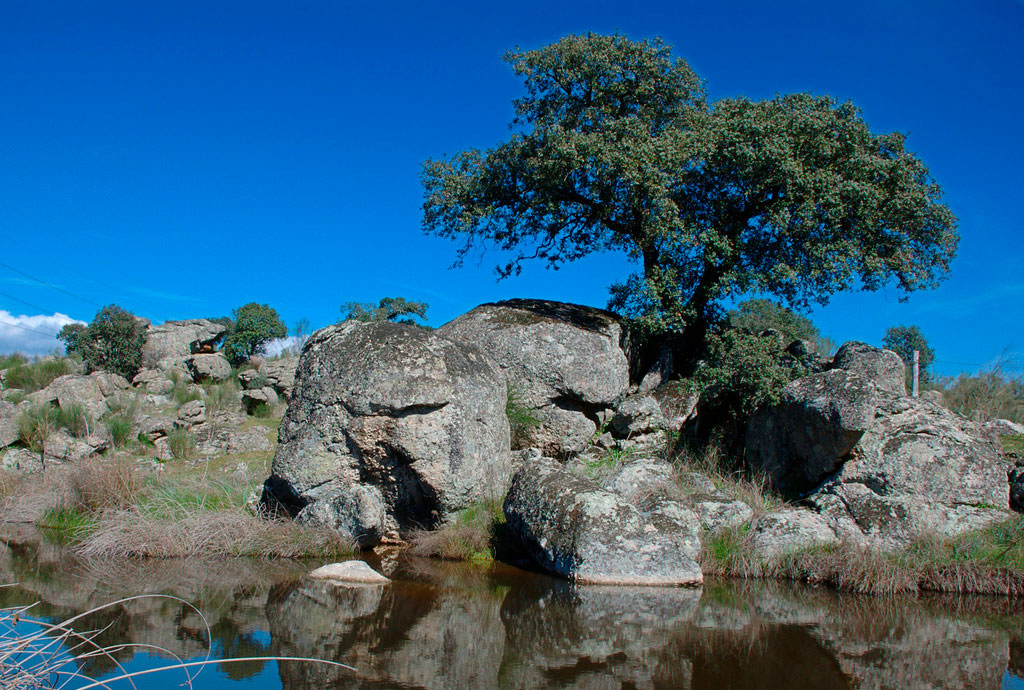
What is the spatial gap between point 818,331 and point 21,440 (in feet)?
94.4

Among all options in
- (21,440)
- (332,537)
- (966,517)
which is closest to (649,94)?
(966,517)

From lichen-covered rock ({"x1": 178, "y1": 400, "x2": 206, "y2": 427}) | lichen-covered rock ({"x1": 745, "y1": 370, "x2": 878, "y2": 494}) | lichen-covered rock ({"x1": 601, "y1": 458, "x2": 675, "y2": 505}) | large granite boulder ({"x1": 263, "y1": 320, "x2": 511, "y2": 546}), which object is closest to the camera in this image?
large granite boulder ({"x1": 263, "y1": 320, "x2": 511, "y2": 546})

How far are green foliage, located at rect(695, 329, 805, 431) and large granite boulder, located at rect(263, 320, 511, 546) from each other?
584 centimetres

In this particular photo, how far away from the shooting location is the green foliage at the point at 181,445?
59.5 ft

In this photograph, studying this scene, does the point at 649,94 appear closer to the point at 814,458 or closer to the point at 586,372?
the point at 586,372

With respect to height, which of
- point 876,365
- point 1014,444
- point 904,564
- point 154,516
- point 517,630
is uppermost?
point 876,365

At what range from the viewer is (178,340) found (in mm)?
30188

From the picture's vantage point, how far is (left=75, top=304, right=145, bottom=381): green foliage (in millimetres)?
27984

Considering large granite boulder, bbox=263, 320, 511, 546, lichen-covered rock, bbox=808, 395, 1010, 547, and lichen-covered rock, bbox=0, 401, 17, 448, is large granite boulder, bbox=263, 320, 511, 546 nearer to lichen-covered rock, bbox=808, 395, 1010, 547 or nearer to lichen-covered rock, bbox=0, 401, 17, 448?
lichen-covered rock, bbox=808, 395, 1010, 547

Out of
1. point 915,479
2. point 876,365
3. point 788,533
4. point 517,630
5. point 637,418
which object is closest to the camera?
point 517,630

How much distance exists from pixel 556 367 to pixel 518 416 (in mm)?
1387

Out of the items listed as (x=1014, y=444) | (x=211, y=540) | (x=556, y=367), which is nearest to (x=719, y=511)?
(x=556, y=367)

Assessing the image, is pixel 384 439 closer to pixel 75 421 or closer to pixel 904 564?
pixel 904 564

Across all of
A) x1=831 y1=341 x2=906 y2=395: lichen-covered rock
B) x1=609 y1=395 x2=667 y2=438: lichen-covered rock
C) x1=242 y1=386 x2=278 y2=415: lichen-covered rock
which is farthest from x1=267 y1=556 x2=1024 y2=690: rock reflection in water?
x1=242 y1=386 x2=278 y2=415: lichen-covered rock
